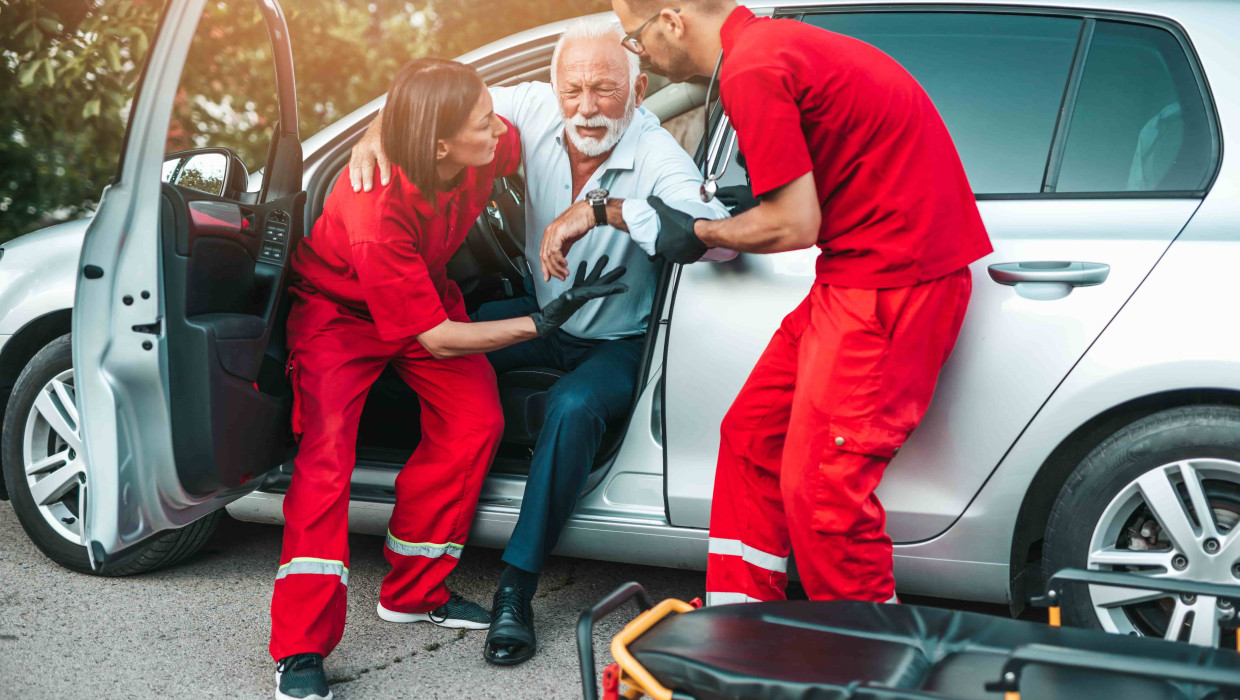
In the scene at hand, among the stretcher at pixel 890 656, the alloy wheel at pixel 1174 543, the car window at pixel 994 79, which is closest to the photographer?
the stretcher at pixel 890 656

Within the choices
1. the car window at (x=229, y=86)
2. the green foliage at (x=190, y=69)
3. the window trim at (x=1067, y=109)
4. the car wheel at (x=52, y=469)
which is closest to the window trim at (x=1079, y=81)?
the window trim at (x=1067, y=109)

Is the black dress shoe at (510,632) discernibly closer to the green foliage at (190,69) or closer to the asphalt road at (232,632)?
the asphalt road at (232,632)

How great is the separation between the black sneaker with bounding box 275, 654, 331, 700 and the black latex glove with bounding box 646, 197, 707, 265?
120 cm

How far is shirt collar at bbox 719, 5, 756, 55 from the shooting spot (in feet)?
6.39

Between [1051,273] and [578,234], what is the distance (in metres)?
1.05

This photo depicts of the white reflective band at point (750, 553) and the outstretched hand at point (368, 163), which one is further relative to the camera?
the outstretched hand at point (368, 163)

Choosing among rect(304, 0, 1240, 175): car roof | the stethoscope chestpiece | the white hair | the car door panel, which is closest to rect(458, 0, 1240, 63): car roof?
rect(304, 0, 1240, 175): car roof

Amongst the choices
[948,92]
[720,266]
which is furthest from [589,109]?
[948,92]

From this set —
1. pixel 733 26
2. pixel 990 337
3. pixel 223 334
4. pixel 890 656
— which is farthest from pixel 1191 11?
pixel 223 334

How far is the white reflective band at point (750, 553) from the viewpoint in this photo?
7.18ft

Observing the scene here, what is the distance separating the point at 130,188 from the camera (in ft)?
6.81

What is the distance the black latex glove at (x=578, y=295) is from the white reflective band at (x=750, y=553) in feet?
2.04

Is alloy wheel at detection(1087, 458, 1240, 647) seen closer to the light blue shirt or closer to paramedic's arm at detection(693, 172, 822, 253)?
paramedic's arm at detection(693, 172, 822, 253)

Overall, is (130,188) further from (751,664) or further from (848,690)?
(848,690)
